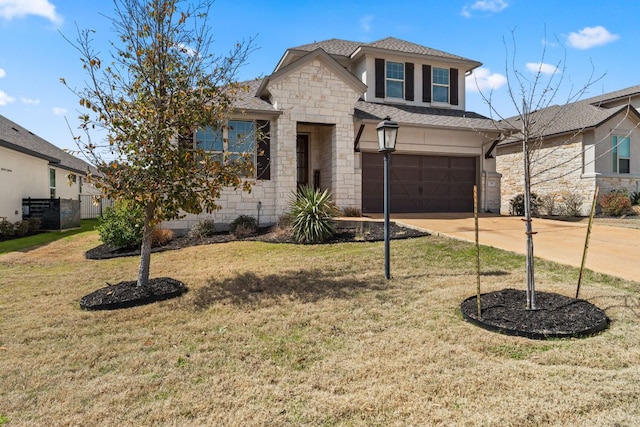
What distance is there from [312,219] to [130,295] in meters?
5.08

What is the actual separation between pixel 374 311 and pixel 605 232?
347 inches

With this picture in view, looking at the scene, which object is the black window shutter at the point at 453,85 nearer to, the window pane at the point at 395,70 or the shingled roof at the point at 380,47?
the shingled roof at the point at 380,47

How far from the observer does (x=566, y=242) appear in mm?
8734

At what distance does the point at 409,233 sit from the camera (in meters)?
9.95

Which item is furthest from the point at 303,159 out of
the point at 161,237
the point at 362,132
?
the point at 161,237

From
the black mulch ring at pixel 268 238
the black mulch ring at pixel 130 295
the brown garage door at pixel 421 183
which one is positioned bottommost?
the black mulch ring at pixel 130 295

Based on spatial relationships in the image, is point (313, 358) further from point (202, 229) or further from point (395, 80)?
point (395, 80)

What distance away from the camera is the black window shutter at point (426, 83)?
16.7 metres

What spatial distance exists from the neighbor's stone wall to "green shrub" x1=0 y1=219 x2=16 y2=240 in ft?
64.8

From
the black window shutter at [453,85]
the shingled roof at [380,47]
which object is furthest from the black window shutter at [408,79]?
the black window shutter at [453,85]

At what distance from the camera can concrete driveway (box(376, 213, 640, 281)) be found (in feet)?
21.9

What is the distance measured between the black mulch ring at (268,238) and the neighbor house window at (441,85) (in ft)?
28.4

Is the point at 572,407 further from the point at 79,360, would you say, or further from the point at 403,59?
the point at 403,59

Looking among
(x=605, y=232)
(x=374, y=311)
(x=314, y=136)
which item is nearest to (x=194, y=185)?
(x=374, y=311)
